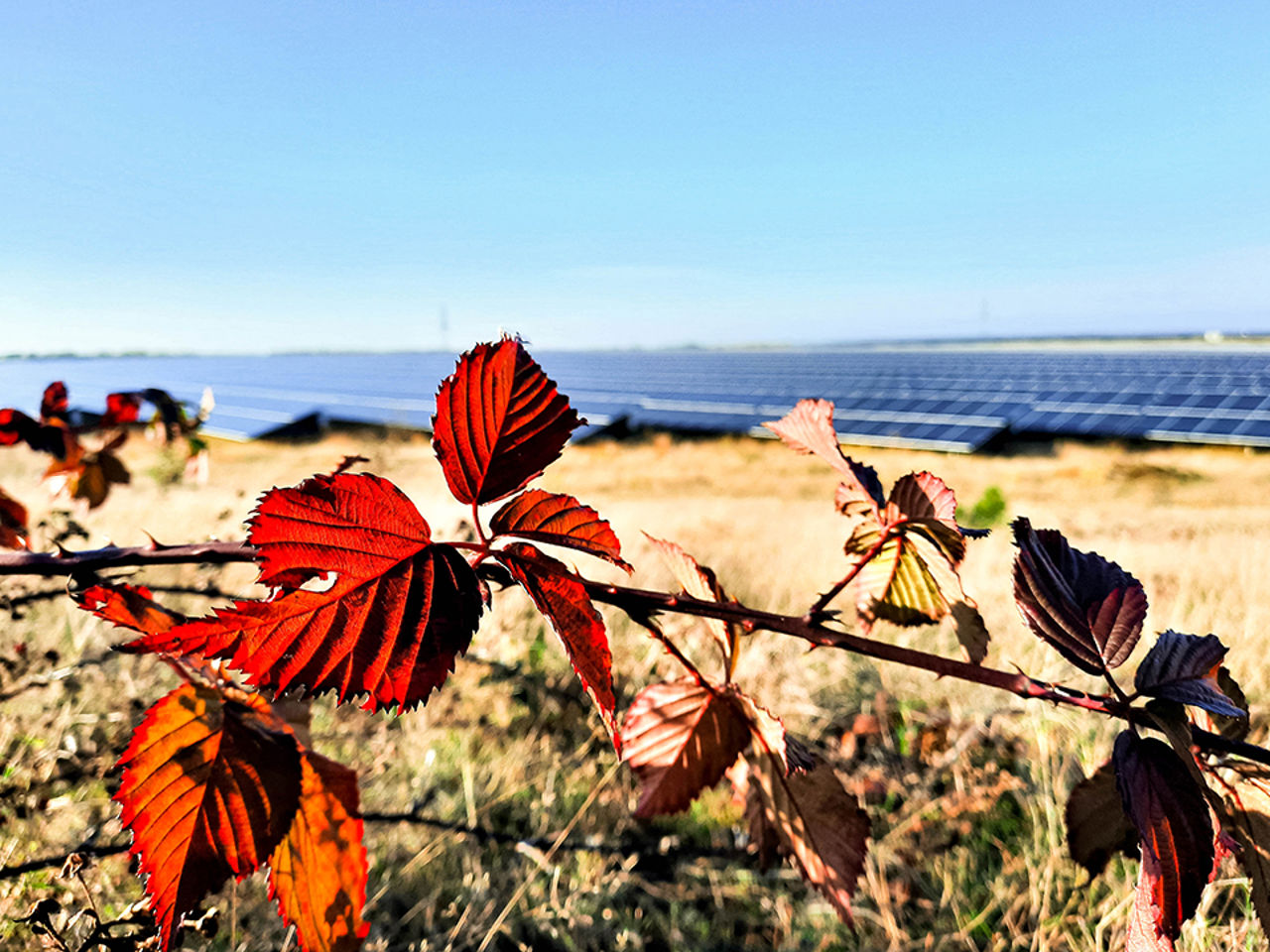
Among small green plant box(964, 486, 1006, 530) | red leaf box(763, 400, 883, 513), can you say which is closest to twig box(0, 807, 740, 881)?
red leaf box(763, 400, 883, 513)

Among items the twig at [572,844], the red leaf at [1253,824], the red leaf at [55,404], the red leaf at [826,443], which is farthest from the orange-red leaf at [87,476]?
the red leaf at [1253,824]

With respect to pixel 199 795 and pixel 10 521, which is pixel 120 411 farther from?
pixel 199 795

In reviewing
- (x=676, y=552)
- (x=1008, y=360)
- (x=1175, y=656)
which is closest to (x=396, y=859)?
(x=676, y=552)

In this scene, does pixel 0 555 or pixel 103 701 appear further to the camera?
pixel 103 701

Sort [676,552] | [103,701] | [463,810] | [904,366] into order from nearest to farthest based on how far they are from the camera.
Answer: [676,552] → [463,810] → [103,701] → [904,366]

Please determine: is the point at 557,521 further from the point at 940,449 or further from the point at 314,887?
the point at 940,449

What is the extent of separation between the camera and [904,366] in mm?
24016

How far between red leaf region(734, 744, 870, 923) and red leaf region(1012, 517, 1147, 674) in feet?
0.73

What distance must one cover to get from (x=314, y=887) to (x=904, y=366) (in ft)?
82.3

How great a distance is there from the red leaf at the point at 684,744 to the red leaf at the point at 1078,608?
0.87ft

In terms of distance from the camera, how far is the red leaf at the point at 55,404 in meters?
1.13

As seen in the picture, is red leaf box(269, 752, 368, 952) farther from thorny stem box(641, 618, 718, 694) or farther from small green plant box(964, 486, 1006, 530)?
small green plant box(964, 486, 1006, 530)

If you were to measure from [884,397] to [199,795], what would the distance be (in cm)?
1767

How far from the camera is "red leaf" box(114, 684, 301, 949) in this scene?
53 cm
